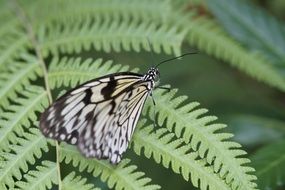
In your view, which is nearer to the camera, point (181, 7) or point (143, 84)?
point (143, 84)

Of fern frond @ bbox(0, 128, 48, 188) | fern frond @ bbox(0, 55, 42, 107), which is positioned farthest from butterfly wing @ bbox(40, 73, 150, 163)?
fern frond @ bbox(0, 55, 42, 107)

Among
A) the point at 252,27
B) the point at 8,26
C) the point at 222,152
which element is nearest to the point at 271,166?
the point at 222,152

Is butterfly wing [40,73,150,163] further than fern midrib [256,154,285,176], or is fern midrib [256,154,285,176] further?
fern midrib [256,154,285,176]

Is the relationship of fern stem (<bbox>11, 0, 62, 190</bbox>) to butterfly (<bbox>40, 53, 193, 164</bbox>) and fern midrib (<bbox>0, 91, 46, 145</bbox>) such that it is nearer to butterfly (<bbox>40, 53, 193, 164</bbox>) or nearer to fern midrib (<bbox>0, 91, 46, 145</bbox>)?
fern midrib (<bbox>0, 91, 46, 145</bbox>)

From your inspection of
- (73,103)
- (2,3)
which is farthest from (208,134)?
(2,3)

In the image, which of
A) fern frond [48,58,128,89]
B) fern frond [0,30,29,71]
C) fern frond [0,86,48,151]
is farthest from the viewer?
fern frond [0,30,29,71]

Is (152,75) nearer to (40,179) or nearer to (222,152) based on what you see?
(222,152)

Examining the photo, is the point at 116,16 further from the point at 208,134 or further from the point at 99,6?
the point at 208,134

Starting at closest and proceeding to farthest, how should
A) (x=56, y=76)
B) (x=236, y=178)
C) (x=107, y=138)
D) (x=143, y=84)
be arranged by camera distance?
(x=236, y=178), (x=107, y=138), (x=143, y=84), (x=56, y=76)
